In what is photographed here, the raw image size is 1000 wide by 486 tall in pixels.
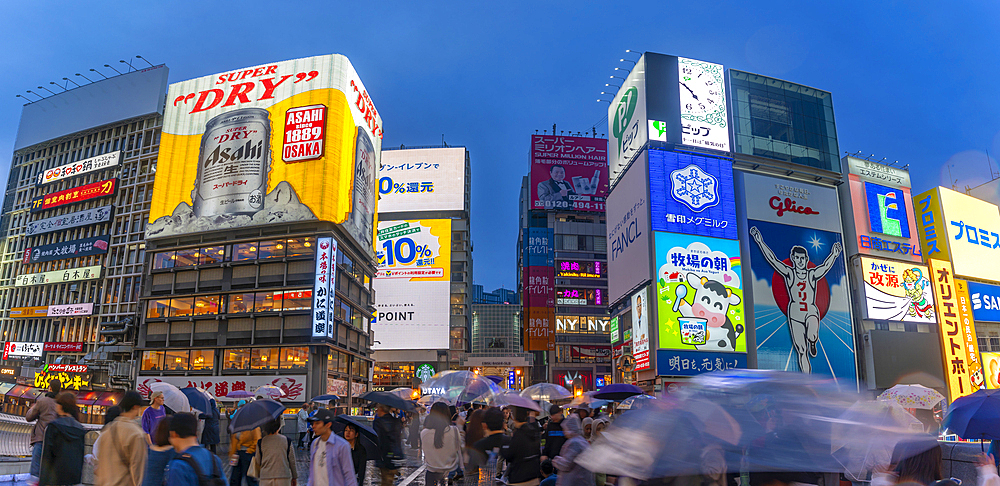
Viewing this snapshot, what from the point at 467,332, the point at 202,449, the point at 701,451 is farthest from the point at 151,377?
the point at 701,451

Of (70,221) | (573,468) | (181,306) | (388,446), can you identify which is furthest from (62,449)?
(70,221)

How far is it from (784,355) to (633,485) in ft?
141

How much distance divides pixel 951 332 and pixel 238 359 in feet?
172

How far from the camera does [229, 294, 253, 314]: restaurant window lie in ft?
155

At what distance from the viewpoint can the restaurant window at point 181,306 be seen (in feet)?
160

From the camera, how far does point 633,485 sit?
3.76 meters

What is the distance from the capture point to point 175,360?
47.8m

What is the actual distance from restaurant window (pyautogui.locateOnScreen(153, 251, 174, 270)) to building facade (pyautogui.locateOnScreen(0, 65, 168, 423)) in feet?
20.6

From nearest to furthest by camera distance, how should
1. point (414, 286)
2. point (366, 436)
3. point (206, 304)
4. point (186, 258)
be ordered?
1. point (366, 436)
2. point (206, 304)
3. point (186, 258)
4. point (414, 286)

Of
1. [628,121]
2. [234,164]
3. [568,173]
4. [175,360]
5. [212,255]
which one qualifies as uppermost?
[568,173]

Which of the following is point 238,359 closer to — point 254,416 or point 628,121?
point 628,121

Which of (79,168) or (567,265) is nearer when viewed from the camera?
(79,168)

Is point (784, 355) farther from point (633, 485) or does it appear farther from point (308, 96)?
point (633, 485)

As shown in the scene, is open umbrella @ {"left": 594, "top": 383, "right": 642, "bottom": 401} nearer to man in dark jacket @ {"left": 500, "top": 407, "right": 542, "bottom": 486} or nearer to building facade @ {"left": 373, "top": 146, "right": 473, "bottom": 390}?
man in dark jacket @ {"left": 500, "top": 407, "right": 542, "bottom": 486}
